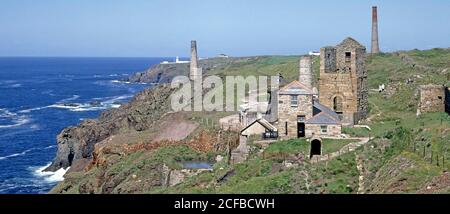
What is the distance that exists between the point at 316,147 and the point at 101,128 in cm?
3679

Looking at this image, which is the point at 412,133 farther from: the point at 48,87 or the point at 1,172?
the point at 48,87

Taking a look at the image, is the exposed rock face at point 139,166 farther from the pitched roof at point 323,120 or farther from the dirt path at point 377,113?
the dirt path at point 377,113

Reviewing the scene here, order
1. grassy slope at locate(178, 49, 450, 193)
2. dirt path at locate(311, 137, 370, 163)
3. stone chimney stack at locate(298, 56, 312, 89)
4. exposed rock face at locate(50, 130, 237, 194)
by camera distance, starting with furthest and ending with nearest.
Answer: stone chimney stack at locate(298, 56, 312, 89), exposed rock face at locate(50, 130, 237, 194), dirt path at locate(311, 137, 370, 163), grassy slope at locate(178, 49, 450, 193)

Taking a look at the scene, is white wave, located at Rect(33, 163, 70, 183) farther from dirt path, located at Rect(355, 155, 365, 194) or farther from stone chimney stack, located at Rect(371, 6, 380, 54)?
stone chimney stack, located at Rect(371, 6, 380, 54)

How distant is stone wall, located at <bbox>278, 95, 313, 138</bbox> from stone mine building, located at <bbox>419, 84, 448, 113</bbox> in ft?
18.7

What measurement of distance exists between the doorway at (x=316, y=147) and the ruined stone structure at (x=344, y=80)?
4.58 metres

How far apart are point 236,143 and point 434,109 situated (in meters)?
10.8

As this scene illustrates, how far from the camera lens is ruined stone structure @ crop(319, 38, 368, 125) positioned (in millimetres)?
30031

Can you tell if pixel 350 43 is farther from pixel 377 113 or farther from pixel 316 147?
pixel 316 147

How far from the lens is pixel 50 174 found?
2028 inches

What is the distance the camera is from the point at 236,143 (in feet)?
110

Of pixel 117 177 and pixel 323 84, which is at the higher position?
pixel 323 84

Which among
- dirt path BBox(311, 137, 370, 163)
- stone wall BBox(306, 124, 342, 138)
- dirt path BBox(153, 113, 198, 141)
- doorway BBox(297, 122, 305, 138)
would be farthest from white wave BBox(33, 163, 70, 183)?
dirt path BBox(311, 137, 370, 163)
